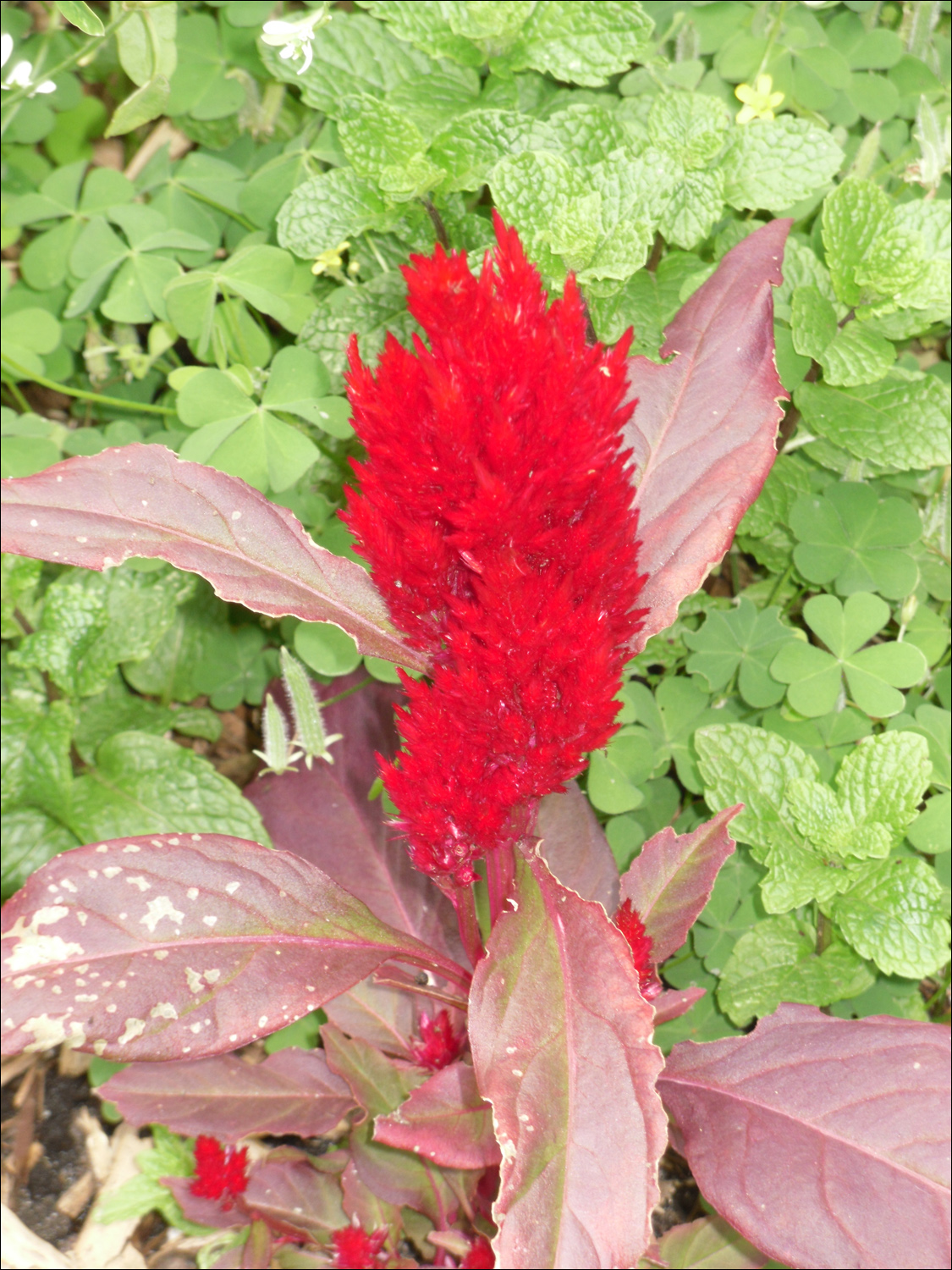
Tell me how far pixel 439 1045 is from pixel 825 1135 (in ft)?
1.70

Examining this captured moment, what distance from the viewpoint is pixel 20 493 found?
105 centimetres

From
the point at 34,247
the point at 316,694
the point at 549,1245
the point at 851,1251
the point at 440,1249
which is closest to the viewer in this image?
the point at 549,1245

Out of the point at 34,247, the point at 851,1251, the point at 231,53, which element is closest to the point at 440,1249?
the point at 851,1251

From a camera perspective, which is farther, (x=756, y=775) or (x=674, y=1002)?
(x=756, y=775)

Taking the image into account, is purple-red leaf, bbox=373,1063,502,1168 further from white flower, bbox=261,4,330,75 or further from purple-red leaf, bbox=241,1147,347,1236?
white flower, bbox=261,4,330,75

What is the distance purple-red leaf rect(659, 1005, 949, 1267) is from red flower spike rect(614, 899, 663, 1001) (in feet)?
0.45

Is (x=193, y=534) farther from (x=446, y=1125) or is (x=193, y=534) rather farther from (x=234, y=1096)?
(x=234, y=1096)

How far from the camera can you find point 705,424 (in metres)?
1.19

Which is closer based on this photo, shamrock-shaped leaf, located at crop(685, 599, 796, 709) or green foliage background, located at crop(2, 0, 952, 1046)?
green foliage background, located at crop(2, 0, 952, 1046)

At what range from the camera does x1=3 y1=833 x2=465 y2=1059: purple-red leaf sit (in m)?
1.00

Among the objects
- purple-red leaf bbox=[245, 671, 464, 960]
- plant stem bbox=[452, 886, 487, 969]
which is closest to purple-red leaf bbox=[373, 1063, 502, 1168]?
plant stem bbox=[452, 886, 487, 969]

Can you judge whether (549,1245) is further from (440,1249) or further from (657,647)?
(657,647)

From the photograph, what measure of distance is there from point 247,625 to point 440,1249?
1.14 m

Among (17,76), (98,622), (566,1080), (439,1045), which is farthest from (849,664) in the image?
(17,76)
